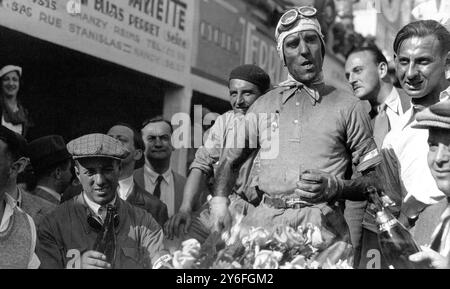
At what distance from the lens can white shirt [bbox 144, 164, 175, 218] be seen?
4456 millimetres

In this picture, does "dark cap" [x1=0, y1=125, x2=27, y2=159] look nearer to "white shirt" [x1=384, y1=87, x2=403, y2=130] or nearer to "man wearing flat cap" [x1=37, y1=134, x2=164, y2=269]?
"man wearing flat cap" [x1=37, y1=134, x2=164, y2=269]

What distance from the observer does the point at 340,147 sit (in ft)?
9.64

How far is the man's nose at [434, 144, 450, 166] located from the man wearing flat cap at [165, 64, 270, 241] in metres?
0.80

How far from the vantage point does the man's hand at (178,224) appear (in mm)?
3150

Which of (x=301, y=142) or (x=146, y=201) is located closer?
(x=301, y=142)

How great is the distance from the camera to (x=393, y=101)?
3.98 metres

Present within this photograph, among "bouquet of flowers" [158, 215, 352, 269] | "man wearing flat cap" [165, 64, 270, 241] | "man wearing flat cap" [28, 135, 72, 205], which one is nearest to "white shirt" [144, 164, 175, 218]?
"man wearing flat cap" [28, 135, 72, 205]

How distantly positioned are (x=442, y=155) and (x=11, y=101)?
314 cm

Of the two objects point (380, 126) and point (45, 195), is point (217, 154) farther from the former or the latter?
point (45, 195)

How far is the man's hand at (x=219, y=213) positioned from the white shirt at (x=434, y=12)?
1.46 m

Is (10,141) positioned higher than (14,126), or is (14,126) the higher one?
(14,126)

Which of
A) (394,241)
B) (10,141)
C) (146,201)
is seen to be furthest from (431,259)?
(146,201)

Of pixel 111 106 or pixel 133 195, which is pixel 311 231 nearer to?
pixel 133 195
